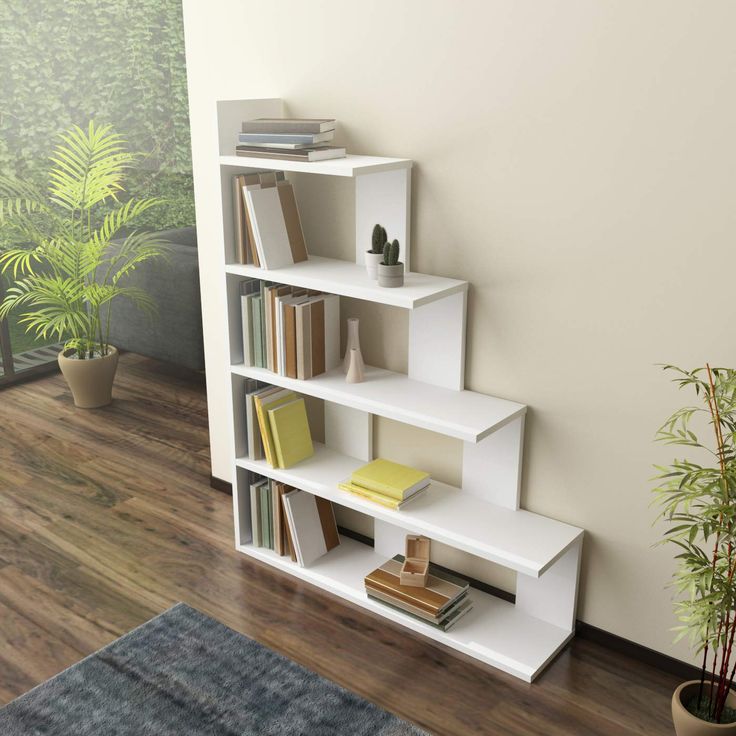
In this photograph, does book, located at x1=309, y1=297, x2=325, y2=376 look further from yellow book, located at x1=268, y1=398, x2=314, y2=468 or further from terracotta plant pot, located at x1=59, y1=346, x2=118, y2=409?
terracotta plant pot, located at x1=59, y1=346, x2=118, y2=409

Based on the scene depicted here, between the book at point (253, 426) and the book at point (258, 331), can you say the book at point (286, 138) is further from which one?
the book at point (253, 426)

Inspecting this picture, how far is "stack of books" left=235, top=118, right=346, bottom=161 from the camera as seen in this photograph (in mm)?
2643

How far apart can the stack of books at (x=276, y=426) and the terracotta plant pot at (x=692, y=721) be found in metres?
1.49

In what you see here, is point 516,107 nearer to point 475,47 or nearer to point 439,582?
point 475,47

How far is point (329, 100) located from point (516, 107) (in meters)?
0.72

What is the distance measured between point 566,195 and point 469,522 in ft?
3.40

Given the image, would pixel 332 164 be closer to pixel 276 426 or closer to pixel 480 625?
pixel 276 426

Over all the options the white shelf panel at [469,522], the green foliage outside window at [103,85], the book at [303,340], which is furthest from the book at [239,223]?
the green foliage outside window at [103,85]

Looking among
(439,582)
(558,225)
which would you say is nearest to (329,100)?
(558,225)

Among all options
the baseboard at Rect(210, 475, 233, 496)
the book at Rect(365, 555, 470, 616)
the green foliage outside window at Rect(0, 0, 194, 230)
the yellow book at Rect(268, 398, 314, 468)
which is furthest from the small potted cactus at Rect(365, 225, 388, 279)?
the green foliage outside window at Rect(0, 0, 194, 230)

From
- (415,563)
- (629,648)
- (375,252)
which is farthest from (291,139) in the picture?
(629,648)

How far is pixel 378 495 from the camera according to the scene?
2.81m

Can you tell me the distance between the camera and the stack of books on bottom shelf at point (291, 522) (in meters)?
3.06

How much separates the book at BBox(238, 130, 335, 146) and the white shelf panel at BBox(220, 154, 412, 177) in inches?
2.0
